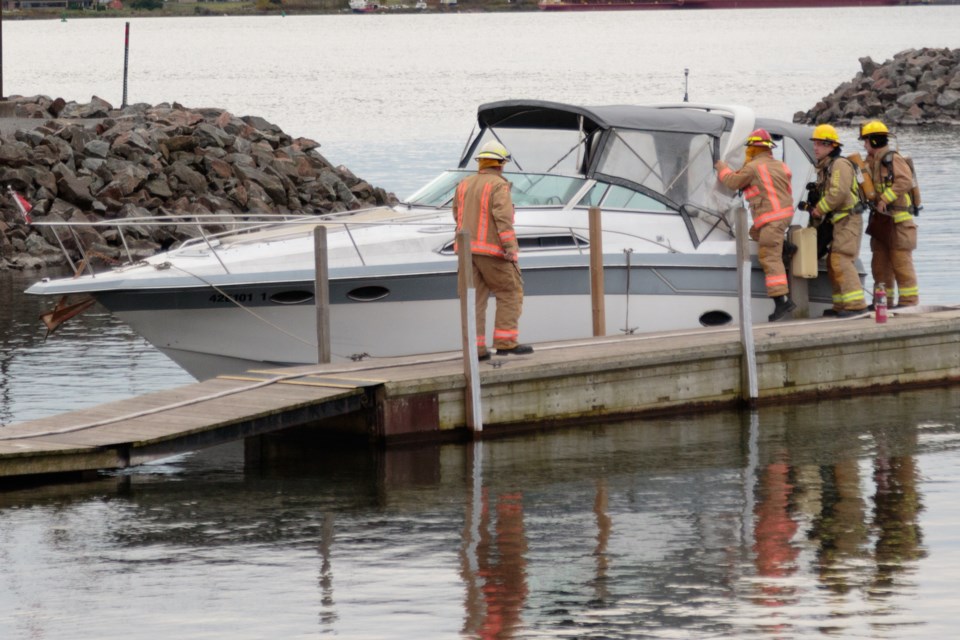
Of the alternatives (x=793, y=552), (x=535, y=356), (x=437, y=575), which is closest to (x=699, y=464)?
(x=535, y=356)

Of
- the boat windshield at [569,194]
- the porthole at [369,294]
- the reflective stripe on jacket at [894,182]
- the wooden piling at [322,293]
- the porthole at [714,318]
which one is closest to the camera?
the wooden piling at [322,293]

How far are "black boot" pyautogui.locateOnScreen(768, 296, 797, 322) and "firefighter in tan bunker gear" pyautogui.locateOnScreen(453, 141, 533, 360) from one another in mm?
3123

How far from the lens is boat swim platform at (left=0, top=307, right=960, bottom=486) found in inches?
495

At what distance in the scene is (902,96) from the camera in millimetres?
58031

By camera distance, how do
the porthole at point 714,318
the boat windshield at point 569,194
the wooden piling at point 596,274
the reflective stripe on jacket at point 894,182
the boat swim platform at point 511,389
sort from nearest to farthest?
the boat swim platform at point 511,389 → the wooden piling at point 596,274 → the reflective stripe on jacket at point 894,182 → the boat windshield at point 569,194 → the porthole at point 714,318

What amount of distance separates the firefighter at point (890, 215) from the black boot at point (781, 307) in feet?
3.05

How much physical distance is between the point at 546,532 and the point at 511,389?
8.86ft

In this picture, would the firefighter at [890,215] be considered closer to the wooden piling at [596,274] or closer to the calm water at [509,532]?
the calm water at [509,532]

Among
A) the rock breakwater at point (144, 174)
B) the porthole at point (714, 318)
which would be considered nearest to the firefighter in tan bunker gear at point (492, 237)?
the porthole at point (714, 318)

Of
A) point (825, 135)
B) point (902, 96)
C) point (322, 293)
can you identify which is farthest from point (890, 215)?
point (902, 96)

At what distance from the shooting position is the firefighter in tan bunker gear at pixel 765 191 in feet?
51.5

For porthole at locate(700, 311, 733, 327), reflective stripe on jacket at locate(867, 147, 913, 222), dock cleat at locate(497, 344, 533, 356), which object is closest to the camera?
dock cleat at locate(497, 344, 533, 356)

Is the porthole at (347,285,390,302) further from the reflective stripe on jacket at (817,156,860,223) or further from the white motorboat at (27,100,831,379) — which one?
the reflective stripe on jacket at (817,156,860,223)

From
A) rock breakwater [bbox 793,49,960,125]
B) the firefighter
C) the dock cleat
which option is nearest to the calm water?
the dock cleat
